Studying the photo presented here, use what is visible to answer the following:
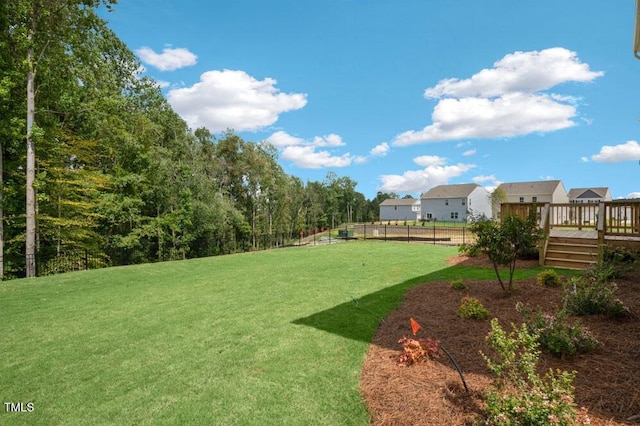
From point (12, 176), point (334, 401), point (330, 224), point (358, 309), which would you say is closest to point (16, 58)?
point (12, 176)

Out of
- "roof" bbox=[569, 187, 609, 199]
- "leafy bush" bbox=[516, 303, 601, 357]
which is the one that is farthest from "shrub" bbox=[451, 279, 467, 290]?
"roof" bbox=[569, 187, 609, 199]

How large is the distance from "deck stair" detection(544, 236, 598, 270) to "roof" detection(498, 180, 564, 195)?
1525 inches

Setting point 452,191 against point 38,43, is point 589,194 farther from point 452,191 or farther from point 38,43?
point 38,43

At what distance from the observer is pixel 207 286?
7.98 m

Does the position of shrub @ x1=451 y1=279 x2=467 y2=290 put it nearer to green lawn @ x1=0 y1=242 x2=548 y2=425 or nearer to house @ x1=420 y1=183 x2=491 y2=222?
green lawn @ x1=0 y1=242 x2=548 y2=425

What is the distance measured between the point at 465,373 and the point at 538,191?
51732mm

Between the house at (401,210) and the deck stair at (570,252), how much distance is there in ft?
169

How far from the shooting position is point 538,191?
45.1 metres

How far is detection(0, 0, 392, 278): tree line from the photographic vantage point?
39.2ft

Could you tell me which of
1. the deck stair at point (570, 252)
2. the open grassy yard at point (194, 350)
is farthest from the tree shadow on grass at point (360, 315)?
the deck stair at point (570, 252)

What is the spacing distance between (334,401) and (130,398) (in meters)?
1.97

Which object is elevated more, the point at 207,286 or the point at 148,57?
the point at 148,57

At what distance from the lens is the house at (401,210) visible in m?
60.3

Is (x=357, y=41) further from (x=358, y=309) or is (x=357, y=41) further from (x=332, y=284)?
(x=358, y=309)
